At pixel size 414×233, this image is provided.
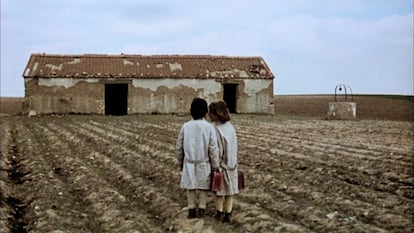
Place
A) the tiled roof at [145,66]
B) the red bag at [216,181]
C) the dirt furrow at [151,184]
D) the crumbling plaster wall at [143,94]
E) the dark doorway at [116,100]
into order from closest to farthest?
the red bag at [216,181]
the dirt furrow at [151,184]
the crumbling plaster wall at [143,94]
the tiled roof at [145,66]
the dark doorway at [116,100]

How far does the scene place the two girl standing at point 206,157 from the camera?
7.07 metres

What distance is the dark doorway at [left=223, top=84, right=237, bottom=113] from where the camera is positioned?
104ft

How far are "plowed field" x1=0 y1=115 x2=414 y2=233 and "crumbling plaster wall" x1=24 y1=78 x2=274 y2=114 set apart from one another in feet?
44.0

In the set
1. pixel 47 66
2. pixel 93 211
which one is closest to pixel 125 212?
pixel 93 211

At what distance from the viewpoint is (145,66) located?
31.4 metres

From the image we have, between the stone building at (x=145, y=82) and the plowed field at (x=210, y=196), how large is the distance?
1359 centimetres

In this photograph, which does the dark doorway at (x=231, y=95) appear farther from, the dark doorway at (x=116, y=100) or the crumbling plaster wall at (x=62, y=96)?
the crumbling plaster wall at (x=62, y=96)

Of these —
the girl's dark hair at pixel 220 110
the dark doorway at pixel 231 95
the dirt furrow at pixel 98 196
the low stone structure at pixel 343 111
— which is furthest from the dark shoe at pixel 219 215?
the dark doorway at pixel 231 95

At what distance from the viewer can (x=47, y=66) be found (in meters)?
30.4

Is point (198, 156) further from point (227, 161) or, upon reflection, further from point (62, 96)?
point (62, 96)

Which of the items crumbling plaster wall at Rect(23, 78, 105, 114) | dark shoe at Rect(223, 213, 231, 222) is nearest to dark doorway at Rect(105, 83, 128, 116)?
crumbling plaster wall at Rect(23, 78, 105, 114)

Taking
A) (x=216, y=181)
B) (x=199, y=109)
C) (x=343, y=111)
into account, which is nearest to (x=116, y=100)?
(x=343, y=111)

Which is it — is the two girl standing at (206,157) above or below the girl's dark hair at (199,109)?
below

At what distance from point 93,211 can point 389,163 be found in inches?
230
